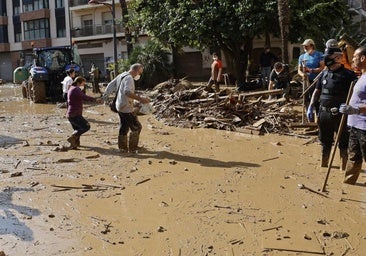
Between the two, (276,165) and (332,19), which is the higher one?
(332,19)

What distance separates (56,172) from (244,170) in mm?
3119

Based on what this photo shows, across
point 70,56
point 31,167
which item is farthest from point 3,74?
point 31,167

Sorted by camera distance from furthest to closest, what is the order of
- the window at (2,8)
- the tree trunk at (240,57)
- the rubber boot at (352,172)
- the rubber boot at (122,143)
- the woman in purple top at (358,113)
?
1. the window at (2,8)
2. the tree trunk at (240,57)
3. the rubber boot at (122,143)
4. the rubber boot at (352,172)
5. the woman in purple top at (358,113)

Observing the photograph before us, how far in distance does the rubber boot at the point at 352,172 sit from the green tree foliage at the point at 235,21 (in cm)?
1232

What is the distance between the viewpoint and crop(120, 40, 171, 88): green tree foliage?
25.7m

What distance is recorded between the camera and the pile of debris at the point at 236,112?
11.1 m

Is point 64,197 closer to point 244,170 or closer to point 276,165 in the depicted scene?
point 244,170

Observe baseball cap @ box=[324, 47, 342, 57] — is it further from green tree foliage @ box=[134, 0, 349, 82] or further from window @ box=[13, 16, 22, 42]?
window @ box=[13, 16, 22, 42]

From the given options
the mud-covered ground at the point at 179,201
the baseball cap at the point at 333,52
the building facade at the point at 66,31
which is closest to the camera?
the mud-covered ground at the point at 179,201

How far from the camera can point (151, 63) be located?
1015 inches

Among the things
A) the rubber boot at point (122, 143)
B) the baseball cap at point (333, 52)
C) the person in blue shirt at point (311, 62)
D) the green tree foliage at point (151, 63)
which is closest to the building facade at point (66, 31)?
the green tree foliage at point (151, 63)

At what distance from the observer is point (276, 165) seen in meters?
7.86

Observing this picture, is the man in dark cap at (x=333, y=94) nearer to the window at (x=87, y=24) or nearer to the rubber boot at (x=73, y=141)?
the rubber boot at (x=73, y=141)

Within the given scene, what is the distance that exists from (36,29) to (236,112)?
42895 millimetres
